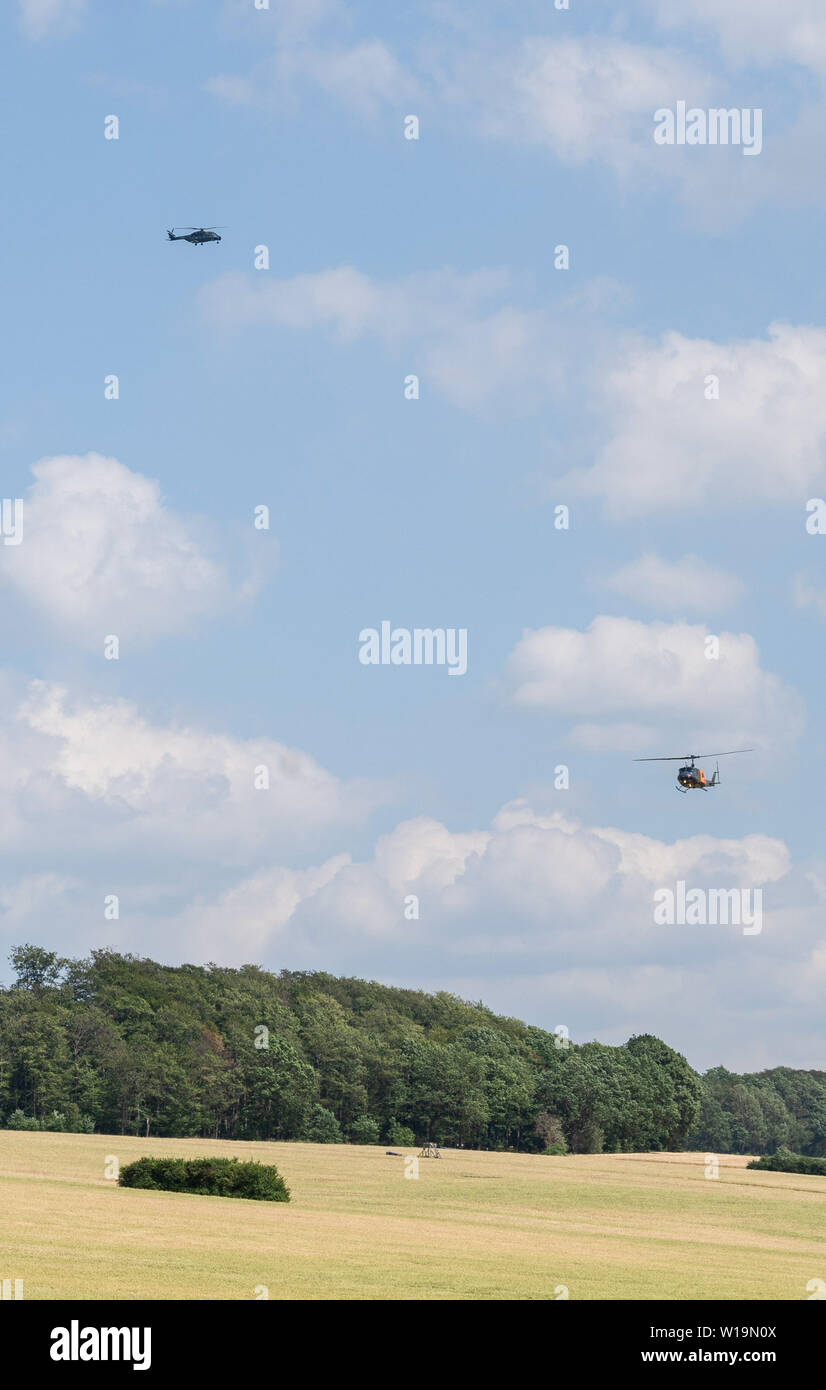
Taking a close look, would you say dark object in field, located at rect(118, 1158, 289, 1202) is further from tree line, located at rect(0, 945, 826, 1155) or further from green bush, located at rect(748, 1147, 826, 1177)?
green bush, located at rect(748, 1147, 826, 1177)

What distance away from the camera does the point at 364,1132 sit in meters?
134

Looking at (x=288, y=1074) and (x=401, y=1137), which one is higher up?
(x=288, y=1074)

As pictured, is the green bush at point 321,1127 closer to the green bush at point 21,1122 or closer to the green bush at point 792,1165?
the green bush at point 21,1122

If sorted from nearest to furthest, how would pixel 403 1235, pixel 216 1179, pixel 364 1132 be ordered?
pixel 403 1235, pixel 216 1179, pixel 364 1132

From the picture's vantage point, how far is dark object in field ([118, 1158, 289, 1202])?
5788 centimetres

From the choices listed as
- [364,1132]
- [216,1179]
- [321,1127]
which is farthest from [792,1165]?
[216,1179]

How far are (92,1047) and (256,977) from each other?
170 feet

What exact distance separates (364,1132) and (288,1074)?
1041 centimetres

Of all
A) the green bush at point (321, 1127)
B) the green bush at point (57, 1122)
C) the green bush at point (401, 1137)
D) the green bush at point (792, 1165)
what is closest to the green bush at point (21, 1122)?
the green bush at point (57, 1122)

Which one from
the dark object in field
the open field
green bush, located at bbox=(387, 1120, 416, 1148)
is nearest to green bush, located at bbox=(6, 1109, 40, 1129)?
the open field

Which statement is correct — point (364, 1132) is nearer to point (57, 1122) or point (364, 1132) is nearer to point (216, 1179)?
point (57, 1122)

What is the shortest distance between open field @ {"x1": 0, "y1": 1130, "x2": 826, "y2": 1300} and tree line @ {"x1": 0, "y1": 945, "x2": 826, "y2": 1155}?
90.5ft

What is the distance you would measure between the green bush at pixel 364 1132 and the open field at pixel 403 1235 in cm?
3654
